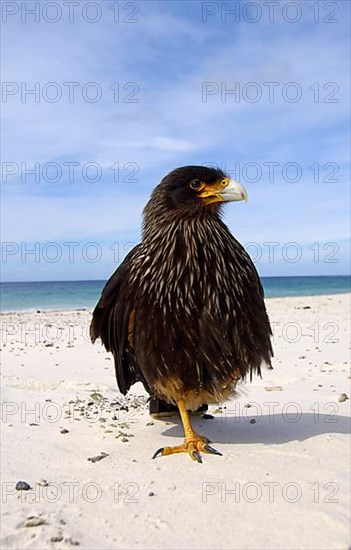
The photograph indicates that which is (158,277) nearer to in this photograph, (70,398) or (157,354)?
(157,354)

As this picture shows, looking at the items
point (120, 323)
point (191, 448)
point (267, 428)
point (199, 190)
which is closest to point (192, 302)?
point (120, 323)

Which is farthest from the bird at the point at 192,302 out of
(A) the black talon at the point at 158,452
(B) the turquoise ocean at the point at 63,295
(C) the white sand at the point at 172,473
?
(B) the turquoise ocean at the point at 63,295

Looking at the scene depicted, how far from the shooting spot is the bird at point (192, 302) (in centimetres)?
385

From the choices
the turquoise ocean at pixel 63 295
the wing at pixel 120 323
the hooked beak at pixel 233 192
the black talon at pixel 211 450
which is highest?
the hooked beak at pixel 233 192

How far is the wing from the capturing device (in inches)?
162

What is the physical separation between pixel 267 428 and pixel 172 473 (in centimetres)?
137

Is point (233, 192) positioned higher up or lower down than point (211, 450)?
higher up

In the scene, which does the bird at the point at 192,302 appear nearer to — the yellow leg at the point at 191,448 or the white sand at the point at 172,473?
the yellow leg at the point at 191,448

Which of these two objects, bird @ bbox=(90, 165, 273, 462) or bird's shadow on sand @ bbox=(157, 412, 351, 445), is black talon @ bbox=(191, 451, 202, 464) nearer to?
bird @ bbox=(90, 165, 273, 462)

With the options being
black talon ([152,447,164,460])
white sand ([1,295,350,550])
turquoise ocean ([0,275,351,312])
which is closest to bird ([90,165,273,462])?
black talon ([152,447,164,460])

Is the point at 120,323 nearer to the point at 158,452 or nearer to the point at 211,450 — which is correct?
the point at 158,452

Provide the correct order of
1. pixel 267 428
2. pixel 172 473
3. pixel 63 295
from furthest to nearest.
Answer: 1. pixel 63 295
2. pixel 267 428
3. pixel 172 473

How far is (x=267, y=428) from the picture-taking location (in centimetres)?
463

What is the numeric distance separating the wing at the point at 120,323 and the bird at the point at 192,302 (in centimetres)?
1
